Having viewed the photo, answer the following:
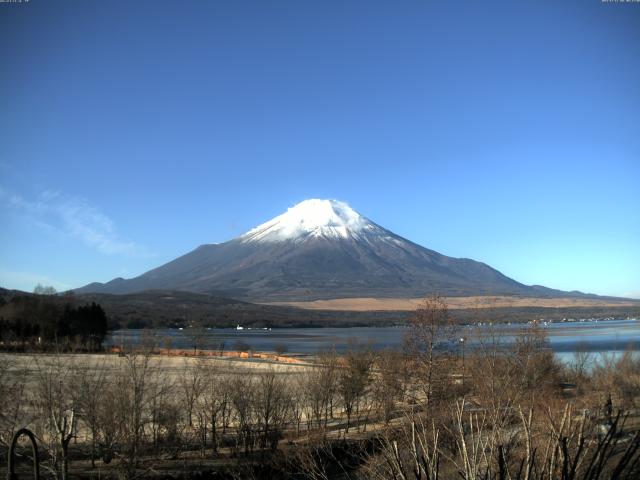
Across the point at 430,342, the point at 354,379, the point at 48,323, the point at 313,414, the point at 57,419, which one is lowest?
the point at 313,414

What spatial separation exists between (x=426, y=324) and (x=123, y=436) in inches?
645

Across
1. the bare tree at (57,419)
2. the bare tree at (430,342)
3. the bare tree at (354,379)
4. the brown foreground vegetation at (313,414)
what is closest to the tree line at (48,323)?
the brown foreground vegetation at (313,414)

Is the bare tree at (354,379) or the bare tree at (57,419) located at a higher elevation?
the bare tree at (57,419)

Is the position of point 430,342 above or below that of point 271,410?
above

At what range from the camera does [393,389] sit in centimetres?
2978

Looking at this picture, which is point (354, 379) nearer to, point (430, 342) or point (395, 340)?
point (430, 342)

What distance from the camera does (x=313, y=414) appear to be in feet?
95.5

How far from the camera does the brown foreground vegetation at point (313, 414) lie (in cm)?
1527

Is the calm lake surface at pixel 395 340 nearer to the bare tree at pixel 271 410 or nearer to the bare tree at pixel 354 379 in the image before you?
the bare tree at pixel 354 379

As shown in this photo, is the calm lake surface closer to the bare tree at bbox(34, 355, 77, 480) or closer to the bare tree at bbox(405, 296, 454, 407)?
the bare tree at bbox(405, 296, 454, 407)

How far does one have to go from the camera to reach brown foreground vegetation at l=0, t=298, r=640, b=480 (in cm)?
1527

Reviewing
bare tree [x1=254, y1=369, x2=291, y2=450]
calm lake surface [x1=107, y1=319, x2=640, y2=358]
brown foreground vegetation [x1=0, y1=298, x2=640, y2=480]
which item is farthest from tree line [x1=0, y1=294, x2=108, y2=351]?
bare tree [x1=254, y1=369, x2=291, y2=450]

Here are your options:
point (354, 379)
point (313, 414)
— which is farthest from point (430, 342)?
point (313, 414)

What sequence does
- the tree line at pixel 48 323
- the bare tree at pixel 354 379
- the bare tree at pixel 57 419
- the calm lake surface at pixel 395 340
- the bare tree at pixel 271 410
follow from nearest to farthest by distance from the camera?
the bare tree at pixel 57 419 < the bare tree at pixel 271 410 < the bare tree at pixel 354 379 < the calm lake surface at pixel 395 340 < the tree line at pixel 48 323
